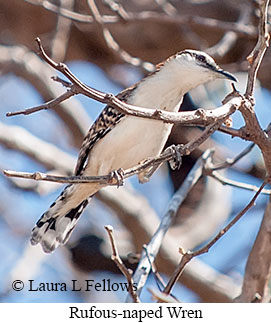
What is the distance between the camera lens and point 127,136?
10.3 feet

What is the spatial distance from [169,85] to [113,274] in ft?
Answer: 6.81

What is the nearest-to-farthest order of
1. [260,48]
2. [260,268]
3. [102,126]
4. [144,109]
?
[144,109] < [260,48] < [260,268] < [102,126]

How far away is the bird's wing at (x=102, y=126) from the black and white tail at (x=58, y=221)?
0.55 ft

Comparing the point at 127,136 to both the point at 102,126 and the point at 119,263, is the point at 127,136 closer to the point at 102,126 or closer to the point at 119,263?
the point at 102,126

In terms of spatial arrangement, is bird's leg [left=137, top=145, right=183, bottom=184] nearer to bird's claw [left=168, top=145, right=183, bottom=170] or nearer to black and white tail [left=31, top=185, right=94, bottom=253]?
bird's claw [left=168, top=145, right=183, bottom=170]

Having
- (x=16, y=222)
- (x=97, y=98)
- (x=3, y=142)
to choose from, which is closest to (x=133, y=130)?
(x=97, y=98)

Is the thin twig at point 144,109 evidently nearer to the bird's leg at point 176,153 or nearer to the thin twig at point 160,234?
the bird's leg at point 176,153

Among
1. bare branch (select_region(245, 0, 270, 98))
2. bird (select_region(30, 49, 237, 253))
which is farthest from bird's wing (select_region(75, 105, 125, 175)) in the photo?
bare branch (select_region(245, 0, 270, 98))

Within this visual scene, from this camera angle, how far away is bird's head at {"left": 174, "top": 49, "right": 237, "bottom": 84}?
2.93m

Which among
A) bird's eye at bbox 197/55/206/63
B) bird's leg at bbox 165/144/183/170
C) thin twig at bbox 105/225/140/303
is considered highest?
bird's eye at bbox 197/55/206/63

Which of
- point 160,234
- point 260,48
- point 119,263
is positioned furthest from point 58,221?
point 260,48

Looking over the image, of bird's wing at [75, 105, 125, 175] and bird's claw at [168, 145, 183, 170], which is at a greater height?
bird's claw at [168, 145, 183, 170]

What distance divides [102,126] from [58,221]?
536mm
